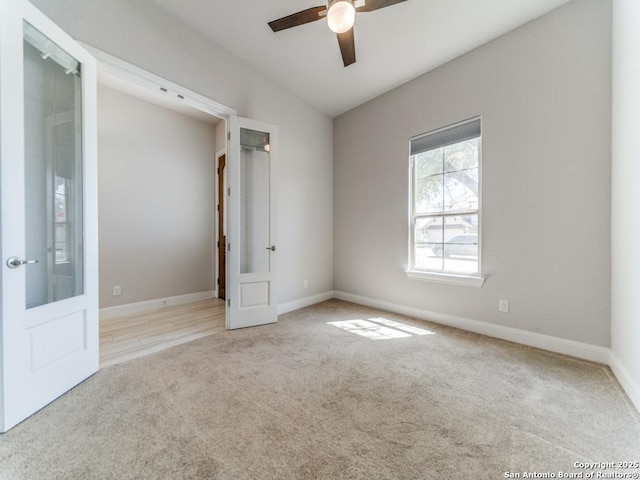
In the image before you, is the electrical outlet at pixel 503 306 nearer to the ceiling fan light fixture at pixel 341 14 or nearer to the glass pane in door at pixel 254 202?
the glass pane in door at pixel 254 202

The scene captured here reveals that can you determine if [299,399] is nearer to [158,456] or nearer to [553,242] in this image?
[158,456]

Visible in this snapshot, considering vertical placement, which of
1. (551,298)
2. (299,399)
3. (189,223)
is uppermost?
(189,223)

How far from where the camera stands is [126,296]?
3590mm

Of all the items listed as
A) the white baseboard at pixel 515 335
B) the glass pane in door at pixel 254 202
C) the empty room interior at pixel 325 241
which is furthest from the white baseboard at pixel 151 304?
the white baseboard at pixel 515 335

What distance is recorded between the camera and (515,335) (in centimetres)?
259

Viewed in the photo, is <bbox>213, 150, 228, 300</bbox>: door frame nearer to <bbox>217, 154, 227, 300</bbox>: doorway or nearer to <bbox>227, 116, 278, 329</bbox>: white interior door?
<bbox>217, 154, 227, 300</bbox>: doorway

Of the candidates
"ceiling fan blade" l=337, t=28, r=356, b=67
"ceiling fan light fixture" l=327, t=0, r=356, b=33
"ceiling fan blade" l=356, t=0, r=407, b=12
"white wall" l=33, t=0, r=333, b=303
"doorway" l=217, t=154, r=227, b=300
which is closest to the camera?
"ceiling fan light fixture" l=327, t=0, r=356, b=33

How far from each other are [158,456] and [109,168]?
3.67 m

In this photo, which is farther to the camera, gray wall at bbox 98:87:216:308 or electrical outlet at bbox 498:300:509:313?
gray wall at bbox 98:87:216:308

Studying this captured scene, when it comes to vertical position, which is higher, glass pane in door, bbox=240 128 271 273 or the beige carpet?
glass pane in door, bbox=240 128 271 273

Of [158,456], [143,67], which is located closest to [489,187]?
[158,456]

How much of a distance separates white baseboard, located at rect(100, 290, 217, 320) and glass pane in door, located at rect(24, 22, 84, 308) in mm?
1880

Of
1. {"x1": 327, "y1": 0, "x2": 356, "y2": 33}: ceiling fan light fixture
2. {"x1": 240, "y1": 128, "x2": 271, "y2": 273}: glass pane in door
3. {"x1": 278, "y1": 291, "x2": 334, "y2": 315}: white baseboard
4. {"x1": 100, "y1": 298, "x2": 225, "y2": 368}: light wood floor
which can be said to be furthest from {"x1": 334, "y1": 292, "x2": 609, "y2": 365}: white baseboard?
{"x1": 327, "y1": 0, "x2": 356, "y2": 33}: ceiling fan light fixture

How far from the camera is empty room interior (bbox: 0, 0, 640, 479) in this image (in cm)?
141
